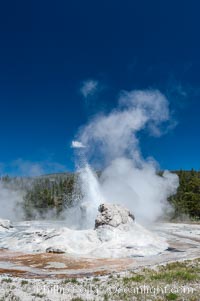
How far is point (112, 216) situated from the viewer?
2750 centimetres

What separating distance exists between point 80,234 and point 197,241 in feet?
32.7

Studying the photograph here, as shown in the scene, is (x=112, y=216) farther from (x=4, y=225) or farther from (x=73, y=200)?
(x=73, y=200)

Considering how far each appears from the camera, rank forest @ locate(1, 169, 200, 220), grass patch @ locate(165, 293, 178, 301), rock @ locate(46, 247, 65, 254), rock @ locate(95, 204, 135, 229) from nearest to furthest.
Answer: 1. grass patch @ locate(165, 293, 178, 301)
2. rock @ locate(46, 247, 65, 254)
3. rock @ locate(95, 204, 135, 229)
4. forest @ locate(1, 169, 200, 220)

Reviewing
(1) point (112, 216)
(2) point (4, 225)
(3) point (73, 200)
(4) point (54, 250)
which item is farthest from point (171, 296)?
(3) point (73, 200)

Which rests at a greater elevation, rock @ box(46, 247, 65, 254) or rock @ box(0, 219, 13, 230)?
rock @ box(0, 219, 13, 230)

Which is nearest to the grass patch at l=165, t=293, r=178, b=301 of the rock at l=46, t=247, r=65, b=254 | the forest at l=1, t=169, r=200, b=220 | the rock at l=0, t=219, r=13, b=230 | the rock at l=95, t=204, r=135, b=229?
the rock at l=46, t=247, r=65, b=254

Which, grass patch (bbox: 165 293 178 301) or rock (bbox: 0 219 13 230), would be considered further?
rock (bbox: 0 219 13 230)

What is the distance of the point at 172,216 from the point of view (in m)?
56.4

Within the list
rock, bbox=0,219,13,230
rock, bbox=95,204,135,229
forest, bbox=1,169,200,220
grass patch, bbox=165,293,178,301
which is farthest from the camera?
forest, bbox=1,169,200,220

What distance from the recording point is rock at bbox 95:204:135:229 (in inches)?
1071

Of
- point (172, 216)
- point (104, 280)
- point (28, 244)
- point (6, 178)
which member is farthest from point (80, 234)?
point (6, 178)

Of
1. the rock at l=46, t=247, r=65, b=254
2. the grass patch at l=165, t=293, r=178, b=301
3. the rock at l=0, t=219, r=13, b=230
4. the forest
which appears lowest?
the grass patch at l=165, t=293, r=178, b=301

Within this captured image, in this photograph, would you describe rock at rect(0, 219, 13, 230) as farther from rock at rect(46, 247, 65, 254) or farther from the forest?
rock at rect(46, 247, 65, 254)

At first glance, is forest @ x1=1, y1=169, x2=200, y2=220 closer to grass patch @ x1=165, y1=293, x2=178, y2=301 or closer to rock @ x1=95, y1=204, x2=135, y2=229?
rock @ x1=95, y1=204, x2=135, y2=229
